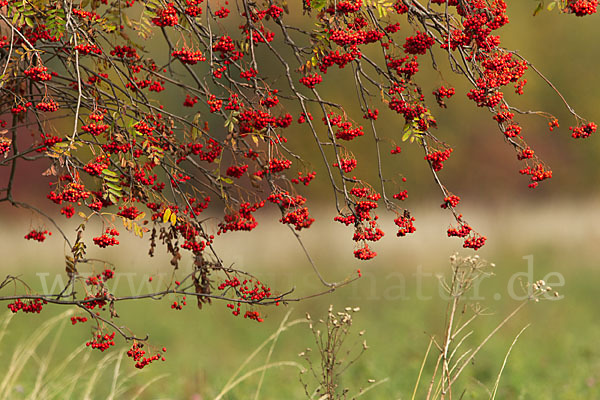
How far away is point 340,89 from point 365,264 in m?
3.41

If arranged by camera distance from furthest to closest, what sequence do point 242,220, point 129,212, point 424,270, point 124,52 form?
1. point 424,270
2. point 124,52
3. point 242,220
4. point 129,212

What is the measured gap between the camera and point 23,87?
3.76m

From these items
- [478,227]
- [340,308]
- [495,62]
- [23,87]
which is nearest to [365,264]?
[340,308]

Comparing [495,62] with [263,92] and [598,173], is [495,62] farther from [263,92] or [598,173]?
Answer: [598,173]

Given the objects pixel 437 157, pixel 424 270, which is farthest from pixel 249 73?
pixel 424 270

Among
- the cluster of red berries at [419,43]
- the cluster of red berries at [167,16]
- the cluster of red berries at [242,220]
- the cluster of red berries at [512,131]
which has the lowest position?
the cluster of red berries at [242,220]

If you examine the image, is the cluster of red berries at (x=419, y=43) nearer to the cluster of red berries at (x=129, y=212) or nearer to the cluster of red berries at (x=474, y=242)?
the cluster of red berries at (x=474, y=242)

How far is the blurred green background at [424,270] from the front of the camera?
597 cm

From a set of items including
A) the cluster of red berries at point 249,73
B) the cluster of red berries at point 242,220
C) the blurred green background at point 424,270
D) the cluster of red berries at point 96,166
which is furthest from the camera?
the blurred green background at point 424,270

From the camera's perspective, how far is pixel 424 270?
9398mm

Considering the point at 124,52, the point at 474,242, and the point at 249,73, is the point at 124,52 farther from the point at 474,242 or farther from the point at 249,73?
the point at 474,242

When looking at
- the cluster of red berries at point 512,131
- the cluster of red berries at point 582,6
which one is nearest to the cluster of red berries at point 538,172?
the cluster of red berries at point 512,131

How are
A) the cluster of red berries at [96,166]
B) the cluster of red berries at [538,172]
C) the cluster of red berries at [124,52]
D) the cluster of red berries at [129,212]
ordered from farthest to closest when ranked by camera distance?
the cluster of red berries at [124,52] → the cluster of red berries at [538,172] → the cluster of red berries at [129,212] → the cluster of red berries at [96,166]

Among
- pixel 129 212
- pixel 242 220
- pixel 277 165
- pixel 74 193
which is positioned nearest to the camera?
pixel 74 193
